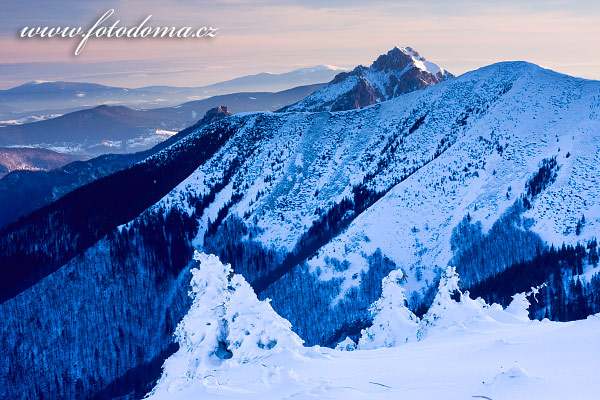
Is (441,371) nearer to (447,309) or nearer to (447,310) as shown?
(447,310)

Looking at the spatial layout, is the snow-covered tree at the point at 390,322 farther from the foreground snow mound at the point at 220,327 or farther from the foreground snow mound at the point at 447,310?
the foreground snow mound at the point at 220,327

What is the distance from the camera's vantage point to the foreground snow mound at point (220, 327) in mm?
39875

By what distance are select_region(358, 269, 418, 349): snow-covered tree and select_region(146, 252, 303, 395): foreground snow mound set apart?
1876cm

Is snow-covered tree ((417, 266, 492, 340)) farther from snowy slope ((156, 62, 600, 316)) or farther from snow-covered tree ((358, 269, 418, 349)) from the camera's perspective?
→ snowy slope ((156, 62, 600, 316))

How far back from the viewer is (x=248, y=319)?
41188mm

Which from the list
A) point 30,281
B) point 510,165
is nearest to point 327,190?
point 510,165

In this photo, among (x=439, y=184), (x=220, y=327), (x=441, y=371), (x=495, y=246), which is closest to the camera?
(x=441, y=371)

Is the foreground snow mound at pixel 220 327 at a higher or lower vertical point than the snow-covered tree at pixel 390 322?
higher

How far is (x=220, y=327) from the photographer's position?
42906mm

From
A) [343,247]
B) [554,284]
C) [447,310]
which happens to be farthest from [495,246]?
[447,310]

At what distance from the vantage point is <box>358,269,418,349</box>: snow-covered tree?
188ft

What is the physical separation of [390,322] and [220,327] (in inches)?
853

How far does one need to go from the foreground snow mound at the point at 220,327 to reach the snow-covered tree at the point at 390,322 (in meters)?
18.8

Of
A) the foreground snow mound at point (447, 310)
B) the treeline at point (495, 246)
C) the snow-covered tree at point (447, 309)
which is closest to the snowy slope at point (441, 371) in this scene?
the foreground snow mound at point (447, 310)
